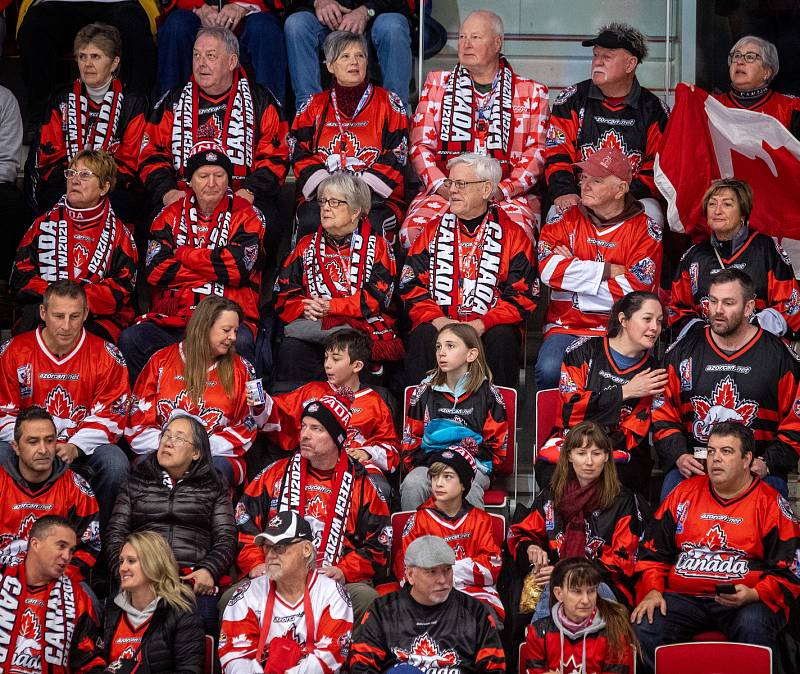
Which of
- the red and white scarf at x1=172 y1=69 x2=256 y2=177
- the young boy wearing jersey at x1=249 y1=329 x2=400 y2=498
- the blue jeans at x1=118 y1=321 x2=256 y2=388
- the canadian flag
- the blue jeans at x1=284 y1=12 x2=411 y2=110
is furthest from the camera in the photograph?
the blue jeans at x1=284 y1=12 x2=411 y2=110

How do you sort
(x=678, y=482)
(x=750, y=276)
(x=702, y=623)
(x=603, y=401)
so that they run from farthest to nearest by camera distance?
(x=750, y=276)
(x=603, y=401)
(x=678, y=482)
(x=702, y=623)

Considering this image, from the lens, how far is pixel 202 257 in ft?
25.1

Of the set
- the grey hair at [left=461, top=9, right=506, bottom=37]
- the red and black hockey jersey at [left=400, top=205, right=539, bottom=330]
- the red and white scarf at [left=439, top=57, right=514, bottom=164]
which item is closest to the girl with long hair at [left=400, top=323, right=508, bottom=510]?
the red and black hockey jersey at [left=400, top=205, right=539, bottom=330]

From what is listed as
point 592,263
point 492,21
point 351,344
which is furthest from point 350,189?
point 492,21

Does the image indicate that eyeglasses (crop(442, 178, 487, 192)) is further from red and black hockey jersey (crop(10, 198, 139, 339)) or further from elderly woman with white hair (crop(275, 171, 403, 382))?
red and black hockey jersey (crop(10, 198, 139, 339))

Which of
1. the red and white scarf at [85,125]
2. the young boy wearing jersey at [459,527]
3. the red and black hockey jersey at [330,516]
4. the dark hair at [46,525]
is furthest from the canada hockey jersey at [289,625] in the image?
the red and white scarf at [85,125]

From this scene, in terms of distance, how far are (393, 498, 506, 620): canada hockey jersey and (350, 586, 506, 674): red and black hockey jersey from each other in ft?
1.42

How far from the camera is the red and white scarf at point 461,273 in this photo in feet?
25.0

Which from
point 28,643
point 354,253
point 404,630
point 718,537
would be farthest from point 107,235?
point 718,537

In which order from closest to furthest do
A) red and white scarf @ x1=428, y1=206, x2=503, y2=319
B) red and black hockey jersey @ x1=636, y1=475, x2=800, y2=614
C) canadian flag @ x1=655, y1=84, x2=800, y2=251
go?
red and black hockey jersey @ x1=636, y1=475, x2=800, y2=614 < red and white scarf @ x1=428, y1=206, x2=503, y2=319 < canadian flag @ x1=655, y1=84, x2=800, y2=251

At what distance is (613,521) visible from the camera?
6371 mm

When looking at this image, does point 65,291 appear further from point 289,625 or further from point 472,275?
point 289,625

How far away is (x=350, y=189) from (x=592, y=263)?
4.26ft

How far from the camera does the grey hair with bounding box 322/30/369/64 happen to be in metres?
8.31
